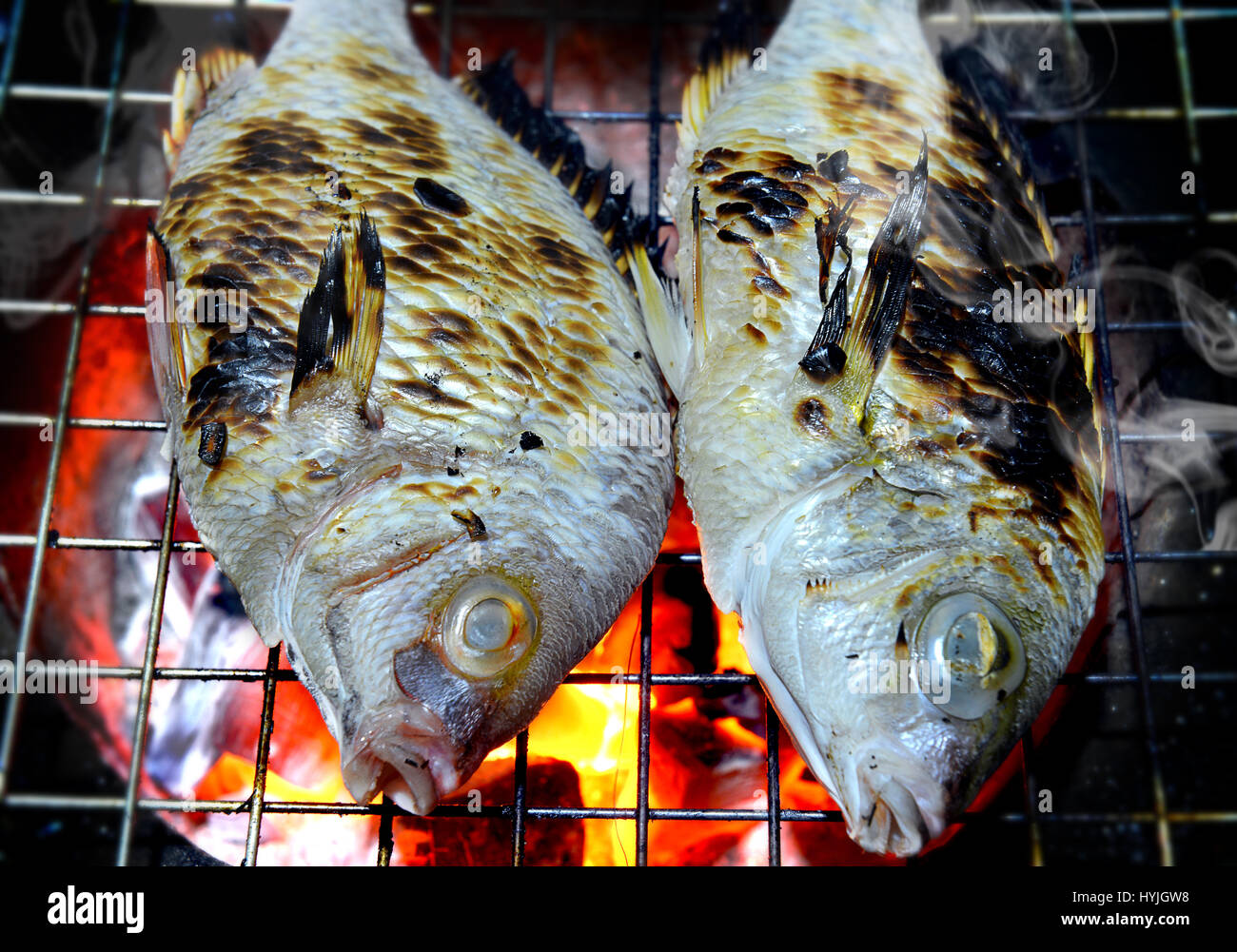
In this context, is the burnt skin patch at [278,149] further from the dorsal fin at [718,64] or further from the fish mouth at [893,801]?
the fish mouth at [893,801]

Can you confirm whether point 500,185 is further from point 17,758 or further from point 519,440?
point 17,758

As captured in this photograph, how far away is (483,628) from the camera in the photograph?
1.58 metres

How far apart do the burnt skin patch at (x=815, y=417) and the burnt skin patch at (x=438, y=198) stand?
815 millimetres

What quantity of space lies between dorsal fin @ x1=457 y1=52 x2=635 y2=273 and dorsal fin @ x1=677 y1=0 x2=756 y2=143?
0.23m

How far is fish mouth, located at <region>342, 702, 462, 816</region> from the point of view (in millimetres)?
1555

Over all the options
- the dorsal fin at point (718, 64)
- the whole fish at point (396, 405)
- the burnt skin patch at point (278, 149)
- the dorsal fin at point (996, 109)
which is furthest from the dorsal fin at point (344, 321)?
the dorsal fin at point (996, 109)

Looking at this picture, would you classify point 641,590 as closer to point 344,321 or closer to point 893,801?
point 893,801

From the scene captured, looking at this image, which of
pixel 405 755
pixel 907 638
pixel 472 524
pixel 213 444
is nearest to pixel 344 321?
pixel 213 444

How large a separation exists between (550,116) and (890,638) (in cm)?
159

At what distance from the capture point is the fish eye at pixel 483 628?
158cm

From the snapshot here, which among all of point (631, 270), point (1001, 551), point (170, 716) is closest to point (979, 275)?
point (1001, 551)

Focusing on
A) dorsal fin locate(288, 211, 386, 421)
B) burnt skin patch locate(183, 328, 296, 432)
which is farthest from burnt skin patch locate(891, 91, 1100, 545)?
burnt skin patch locate(183, 328, 296, 432)

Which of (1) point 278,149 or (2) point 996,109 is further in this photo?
(2) point 996,109

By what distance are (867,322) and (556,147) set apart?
1.00 m
